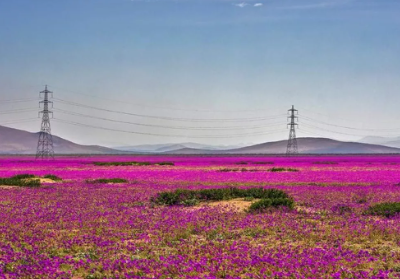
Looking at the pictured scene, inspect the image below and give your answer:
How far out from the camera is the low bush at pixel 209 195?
19.8 metres

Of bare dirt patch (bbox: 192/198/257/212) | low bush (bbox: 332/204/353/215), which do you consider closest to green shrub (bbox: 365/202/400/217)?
low bush (bbox: 332/204/353/215)

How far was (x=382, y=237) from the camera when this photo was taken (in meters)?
11.5

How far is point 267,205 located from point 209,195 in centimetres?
433

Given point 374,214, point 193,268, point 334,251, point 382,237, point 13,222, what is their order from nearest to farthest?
point 193,268 → point 334,251 → point 382,237 → point 13,222 → point 374,214

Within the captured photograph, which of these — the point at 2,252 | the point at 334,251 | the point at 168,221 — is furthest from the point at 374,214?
the point at 2,252

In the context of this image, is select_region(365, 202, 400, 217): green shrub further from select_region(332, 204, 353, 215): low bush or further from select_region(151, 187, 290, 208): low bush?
select_region(151, 187, 290, 208): low bush

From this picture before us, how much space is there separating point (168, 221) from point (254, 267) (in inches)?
242

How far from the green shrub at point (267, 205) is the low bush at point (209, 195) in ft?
6.39

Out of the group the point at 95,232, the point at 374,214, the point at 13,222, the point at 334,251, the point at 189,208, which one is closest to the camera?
the point at 334,251

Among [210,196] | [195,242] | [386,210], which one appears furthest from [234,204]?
[195,242]

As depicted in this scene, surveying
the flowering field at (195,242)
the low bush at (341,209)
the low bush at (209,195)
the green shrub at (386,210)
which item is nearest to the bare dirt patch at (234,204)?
the flowering field at (195,242)

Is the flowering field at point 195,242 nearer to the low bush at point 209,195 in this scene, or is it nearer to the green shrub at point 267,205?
the green shrub at point 267,205

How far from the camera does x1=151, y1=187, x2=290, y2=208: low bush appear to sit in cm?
1975

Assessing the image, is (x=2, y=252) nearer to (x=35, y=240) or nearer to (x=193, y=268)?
(x=35, y=240)
